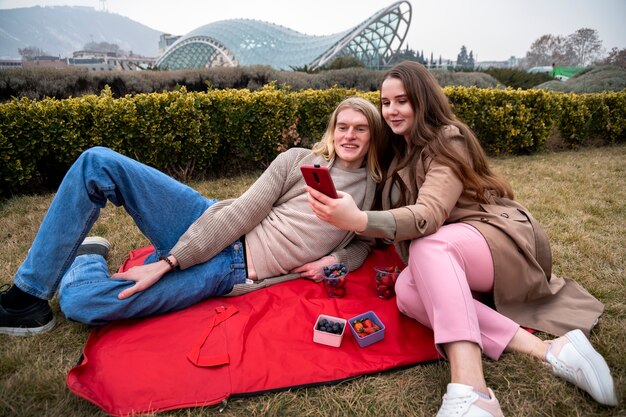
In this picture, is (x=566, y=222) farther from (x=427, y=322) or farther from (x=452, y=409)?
(x=452, y=409)

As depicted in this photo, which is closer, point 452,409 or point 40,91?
point 452,409

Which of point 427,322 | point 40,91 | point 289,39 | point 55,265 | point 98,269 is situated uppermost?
point 289,39

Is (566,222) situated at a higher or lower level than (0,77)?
lower

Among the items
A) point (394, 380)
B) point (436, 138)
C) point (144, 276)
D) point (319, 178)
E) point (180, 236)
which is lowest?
point (394, 380)

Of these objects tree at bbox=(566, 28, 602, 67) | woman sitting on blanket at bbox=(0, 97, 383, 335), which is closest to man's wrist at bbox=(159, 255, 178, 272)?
woman sitting on blanket at bbox=(0, 97, 383, 335)

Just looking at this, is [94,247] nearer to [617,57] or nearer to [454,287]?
[454,287]

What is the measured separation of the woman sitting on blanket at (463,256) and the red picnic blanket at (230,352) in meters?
0.33

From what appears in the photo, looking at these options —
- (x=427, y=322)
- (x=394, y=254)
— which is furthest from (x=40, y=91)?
(x=427, y=322)

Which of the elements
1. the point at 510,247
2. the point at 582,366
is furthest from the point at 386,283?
the point at 582,366

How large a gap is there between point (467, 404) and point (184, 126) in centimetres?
483

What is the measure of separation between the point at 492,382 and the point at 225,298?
5.29 ft

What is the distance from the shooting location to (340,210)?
5.60ft

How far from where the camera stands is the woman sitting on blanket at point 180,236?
6.87ft

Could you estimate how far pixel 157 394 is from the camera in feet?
5.89
